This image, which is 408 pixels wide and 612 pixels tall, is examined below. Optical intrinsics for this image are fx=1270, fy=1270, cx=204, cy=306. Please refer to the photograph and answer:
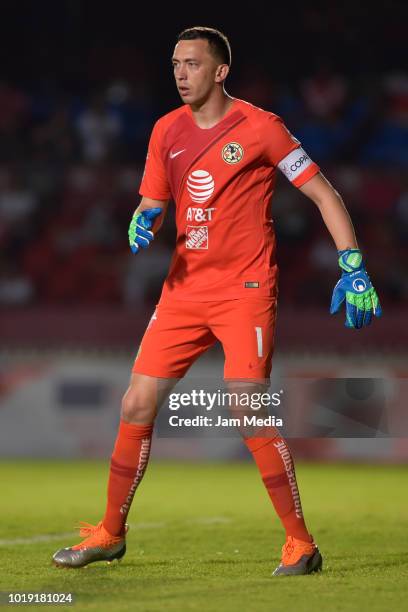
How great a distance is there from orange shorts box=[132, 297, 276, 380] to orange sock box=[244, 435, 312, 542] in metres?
0.28

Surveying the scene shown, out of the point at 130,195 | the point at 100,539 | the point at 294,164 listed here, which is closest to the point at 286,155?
the point at 294,164

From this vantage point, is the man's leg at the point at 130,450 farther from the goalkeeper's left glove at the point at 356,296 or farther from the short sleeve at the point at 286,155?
the short sleeve at the point at 286,155

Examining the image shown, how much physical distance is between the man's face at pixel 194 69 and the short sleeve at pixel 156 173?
0.75 feet

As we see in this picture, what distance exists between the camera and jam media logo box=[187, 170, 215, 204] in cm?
521

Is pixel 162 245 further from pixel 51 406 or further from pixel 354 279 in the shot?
pixel 354 279

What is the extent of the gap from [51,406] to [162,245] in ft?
8.34

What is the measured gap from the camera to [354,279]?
5.00 meters

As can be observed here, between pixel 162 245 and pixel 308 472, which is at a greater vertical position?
pixel 162 245

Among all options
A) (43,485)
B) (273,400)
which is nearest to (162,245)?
(43,485)

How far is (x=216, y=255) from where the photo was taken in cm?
526

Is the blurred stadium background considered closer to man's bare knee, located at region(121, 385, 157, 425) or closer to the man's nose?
man's bare knee, located at region(121, 385, 157, 425)

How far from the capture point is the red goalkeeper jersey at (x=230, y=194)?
5.19 meters

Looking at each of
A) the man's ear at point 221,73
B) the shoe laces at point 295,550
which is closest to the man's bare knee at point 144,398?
the shoe laces at point 295,550

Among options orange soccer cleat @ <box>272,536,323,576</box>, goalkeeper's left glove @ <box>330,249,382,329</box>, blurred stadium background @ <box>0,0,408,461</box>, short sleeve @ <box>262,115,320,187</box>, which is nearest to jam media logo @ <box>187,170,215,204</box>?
short sleeve @ <box>262,115,320,187</box>
